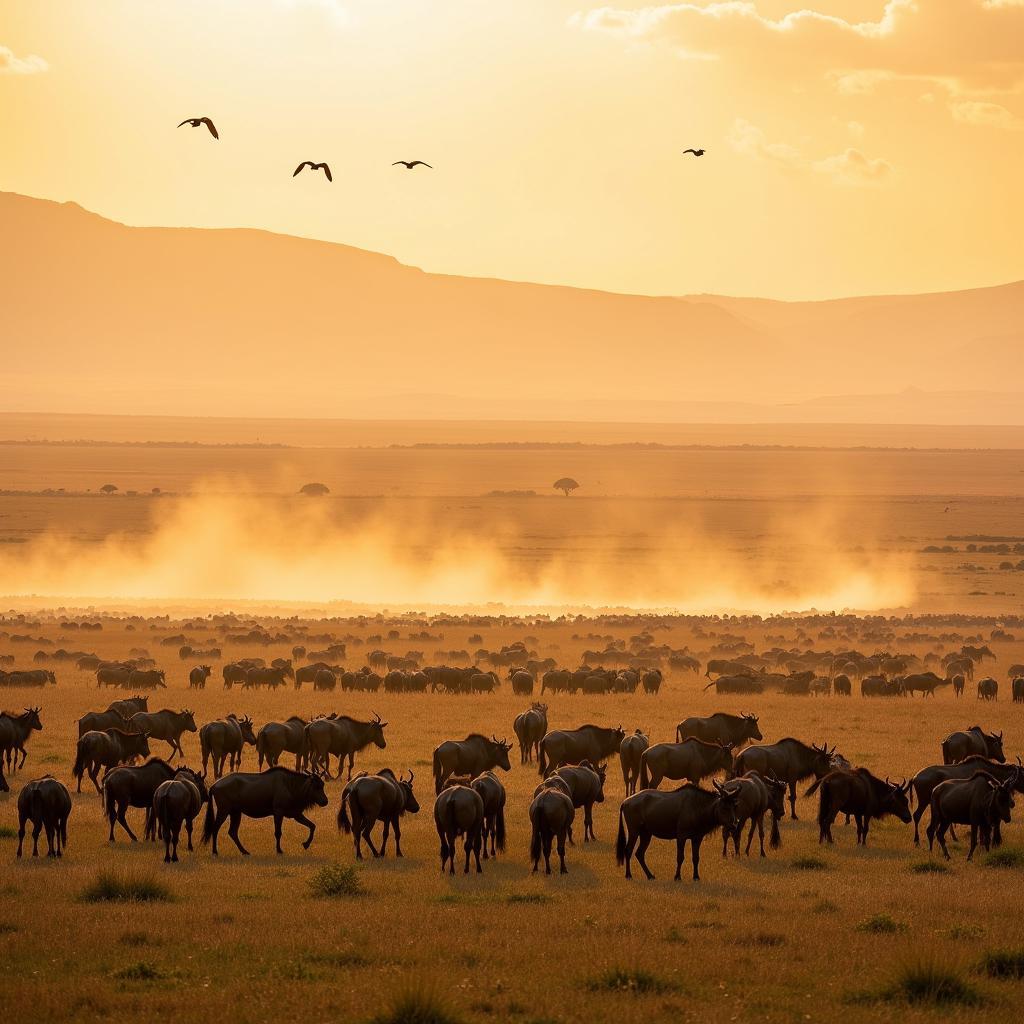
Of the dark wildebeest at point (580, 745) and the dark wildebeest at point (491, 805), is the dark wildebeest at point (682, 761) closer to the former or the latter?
the dark wildebeest at point (580, 745)

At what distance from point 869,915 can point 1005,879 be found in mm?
3291

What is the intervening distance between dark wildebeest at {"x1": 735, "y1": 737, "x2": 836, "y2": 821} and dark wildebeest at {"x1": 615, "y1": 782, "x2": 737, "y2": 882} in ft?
16.9

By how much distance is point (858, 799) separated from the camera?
23.0 meters

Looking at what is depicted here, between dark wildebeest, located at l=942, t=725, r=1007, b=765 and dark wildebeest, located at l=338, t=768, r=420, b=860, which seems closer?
dark wildebeest, located at l=338, t=768, r=420, b=860

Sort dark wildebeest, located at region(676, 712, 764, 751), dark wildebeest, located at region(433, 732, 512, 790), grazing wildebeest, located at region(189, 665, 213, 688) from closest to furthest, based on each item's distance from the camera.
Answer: dark wildebeest, located at region(433, 732, 512, 790) < dark wildebeest, located at region(676, 712, 764, 751) < grazing wildebeest, located at region(189, 665, 213, 688)

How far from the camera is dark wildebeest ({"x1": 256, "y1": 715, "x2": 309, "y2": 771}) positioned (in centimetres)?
2766

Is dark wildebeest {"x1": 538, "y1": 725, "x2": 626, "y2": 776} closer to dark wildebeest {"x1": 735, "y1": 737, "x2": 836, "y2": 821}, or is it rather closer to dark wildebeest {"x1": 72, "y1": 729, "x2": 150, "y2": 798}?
dark wildebeest {"x1": 735, "y1": 737, "x2": 836, "y2": 821}

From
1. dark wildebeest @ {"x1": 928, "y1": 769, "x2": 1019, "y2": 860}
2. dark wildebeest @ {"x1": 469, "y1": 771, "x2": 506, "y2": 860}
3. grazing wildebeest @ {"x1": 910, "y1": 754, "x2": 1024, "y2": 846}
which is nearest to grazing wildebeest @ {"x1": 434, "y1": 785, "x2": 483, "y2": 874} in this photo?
dark wildebeest @ {"x1": 469, "y1": 771, "x2": 506, "y2": 860}

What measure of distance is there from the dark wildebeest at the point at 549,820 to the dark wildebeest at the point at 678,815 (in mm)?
798

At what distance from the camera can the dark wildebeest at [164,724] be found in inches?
1180

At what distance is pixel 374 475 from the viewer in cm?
18112

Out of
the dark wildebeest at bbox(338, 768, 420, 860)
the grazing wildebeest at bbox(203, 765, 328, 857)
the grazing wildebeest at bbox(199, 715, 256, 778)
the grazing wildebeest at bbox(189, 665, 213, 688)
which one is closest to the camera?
the dark wildebeest at bbox(338, 768, 420, 860)

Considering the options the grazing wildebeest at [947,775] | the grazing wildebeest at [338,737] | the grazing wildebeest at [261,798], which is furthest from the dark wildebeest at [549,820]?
the grazing wildebeest at [338,737]

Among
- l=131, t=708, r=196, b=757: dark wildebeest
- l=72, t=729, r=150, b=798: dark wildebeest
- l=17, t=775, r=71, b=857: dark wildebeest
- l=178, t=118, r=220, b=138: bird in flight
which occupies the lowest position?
l=17, t=775, r=71, b=857: dark wildebeest
